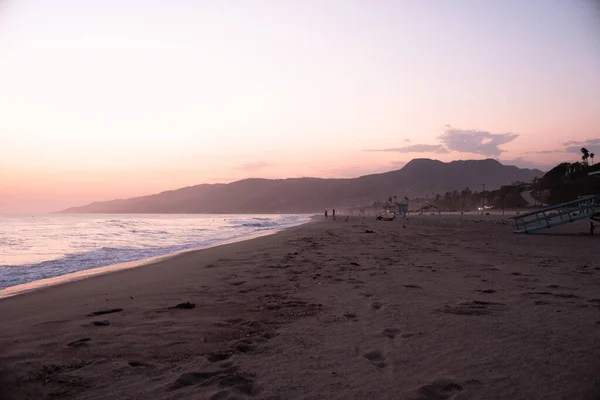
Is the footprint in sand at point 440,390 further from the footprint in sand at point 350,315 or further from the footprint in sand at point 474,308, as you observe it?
the footprint in sand at point 474,308

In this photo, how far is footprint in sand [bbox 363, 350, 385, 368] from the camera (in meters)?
3.20

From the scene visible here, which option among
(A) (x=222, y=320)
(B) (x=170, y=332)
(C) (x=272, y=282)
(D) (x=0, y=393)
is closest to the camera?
(D) (x=0, y=393)

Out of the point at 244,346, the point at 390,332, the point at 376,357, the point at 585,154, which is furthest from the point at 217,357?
the point at 585,154

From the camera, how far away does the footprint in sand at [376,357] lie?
10.5 feet

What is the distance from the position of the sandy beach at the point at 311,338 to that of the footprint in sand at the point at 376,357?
2cm

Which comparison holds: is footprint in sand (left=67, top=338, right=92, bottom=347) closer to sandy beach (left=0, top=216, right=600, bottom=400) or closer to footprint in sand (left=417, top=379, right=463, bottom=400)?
sandy beach (left=0, top=216, right=600, bottom=400)

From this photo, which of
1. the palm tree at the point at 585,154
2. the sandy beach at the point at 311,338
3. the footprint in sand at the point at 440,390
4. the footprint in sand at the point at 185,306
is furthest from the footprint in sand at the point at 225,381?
the palm tree at the point at 585,154

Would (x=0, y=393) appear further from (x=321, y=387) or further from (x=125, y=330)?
(x=321, y=387)

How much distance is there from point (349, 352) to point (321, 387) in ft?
2.44

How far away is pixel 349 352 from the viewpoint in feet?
11.4

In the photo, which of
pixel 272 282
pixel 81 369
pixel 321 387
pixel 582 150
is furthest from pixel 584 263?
pixel 582 150

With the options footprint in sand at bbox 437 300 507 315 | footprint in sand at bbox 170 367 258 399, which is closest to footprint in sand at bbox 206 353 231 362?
footprint in sand at bbox 170 367 258 399

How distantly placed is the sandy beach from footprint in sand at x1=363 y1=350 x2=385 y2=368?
17 mm

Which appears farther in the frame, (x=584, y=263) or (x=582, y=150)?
(x=582, y=150)
